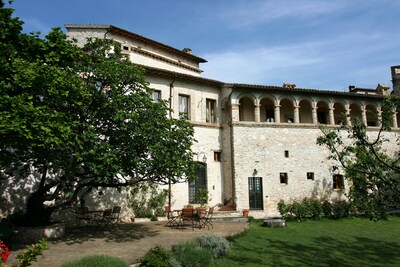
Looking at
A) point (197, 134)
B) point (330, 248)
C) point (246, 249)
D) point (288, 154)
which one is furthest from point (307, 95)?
point (246, 249)

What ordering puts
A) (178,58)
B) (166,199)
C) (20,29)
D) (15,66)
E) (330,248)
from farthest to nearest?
(178,58), (166,199), (330,248), (20,29), (15,66)

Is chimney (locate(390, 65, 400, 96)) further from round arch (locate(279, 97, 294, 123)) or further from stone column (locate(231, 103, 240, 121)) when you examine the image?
stone column (locate(231, 103, 240, 121))

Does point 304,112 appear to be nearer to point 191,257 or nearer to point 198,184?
point 198,184

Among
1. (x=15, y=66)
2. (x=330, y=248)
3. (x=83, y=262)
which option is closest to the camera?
(x=83, y=262)

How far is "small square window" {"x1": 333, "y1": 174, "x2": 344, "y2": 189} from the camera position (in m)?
23.6

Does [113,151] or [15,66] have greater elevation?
[15,66]

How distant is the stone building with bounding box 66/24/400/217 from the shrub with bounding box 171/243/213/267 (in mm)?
9924

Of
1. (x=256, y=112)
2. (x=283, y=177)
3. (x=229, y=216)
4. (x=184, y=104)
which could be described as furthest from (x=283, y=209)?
(x=184, y=104)

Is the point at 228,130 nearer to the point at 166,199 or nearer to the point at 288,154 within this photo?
the point at 288,154

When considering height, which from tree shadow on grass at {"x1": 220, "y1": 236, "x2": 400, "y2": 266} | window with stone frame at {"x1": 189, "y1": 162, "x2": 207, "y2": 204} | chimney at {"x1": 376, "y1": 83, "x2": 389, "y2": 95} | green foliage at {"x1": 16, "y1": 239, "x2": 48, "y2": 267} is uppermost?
chimney at {"x1": 376, "y1": 83, "x2": 389, "y2": 95}

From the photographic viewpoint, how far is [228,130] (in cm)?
2208

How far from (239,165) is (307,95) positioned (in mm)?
7635

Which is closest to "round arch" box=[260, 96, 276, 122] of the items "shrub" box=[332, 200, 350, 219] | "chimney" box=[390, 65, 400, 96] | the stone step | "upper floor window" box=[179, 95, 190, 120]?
"upper floor window" box=[179, 95, 190, 120]

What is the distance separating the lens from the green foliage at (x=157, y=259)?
8.70 metres
